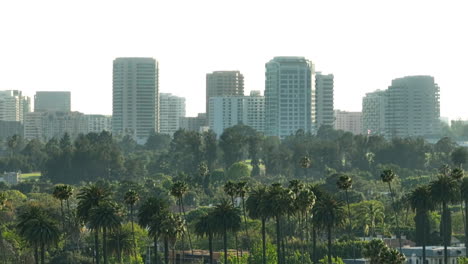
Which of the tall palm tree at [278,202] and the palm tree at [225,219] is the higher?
the tall palm tree at [278,202]

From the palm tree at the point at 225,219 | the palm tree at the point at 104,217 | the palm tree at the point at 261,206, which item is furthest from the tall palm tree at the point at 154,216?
the palm tree at the point at 261,206

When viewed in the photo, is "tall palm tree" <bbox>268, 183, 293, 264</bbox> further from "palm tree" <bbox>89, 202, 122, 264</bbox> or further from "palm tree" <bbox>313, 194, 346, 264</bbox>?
"palm tree" <bbox>89, 202, 122, 264</bbox>

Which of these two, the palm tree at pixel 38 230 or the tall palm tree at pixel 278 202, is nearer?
the palm tree at pixel 38 230

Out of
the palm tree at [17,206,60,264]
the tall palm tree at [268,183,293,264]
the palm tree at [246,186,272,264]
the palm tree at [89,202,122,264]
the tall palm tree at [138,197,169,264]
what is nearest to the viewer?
the palm tree at [17,206,60,264]

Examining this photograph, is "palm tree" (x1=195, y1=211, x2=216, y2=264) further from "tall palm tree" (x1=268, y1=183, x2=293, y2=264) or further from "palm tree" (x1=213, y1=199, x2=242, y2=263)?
"tall palm tree" (x1=268, y1=183, x2=293, y2=264)

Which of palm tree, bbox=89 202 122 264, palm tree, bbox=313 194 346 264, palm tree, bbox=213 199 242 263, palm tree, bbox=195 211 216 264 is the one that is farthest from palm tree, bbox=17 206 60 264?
palm tree, bbox=313 194 346 264

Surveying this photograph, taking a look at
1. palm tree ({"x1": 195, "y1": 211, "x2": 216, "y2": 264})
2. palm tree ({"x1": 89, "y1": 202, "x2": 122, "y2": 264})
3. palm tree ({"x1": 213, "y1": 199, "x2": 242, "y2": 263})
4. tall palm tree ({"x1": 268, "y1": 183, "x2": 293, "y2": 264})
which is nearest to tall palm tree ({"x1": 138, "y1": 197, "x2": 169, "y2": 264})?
palm tree ({"x1": 89, "y1": 202, "x2": 122, "y2": 264})

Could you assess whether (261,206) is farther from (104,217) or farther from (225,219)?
(104,217)

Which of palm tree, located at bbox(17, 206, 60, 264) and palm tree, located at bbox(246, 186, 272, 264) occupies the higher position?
palm tree, located at bbox(246, 186, 272, 264)

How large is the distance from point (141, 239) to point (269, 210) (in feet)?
166

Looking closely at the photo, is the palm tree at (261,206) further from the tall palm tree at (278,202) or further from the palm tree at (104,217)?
the palm tree at (104,217)

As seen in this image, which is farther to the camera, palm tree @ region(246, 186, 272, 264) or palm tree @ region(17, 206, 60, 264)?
palm tree @ region(246, 186, 272, 264)

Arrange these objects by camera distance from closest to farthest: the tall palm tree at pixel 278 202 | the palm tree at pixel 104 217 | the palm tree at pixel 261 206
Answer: the palm tree at pixel 104 217, the tall palm tree at pixel 278 202, the palm tree at pixel 261 206

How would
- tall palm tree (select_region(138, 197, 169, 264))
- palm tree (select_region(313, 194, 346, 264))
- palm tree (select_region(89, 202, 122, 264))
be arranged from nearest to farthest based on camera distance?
1. palm tree (select_region(89, 202, 122, 264))
2. palm tree (select_region(313, 194, 346, 264))
3. tall palm tree (select_region(138, 197, 169, 264))
